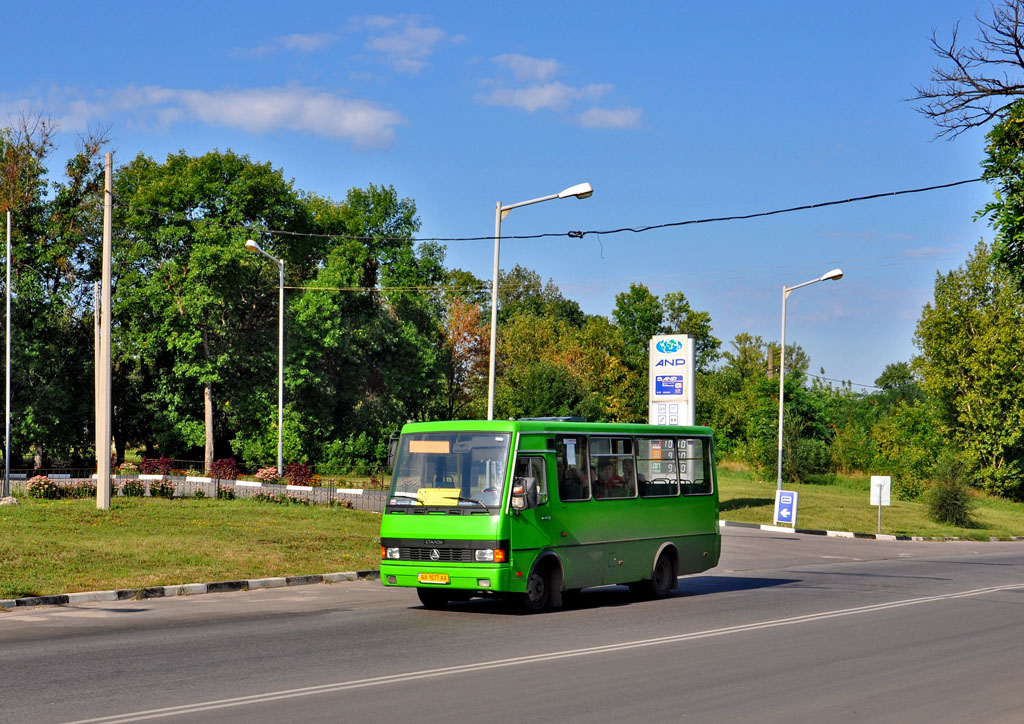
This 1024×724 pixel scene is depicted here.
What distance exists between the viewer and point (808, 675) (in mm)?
10781

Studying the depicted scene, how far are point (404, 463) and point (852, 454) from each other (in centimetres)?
6407

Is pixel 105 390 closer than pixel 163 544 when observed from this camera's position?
No

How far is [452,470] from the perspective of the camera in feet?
51.9

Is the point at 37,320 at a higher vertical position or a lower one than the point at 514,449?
higher

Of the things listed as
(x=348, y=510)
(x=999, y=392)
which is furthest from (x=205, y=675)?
(x=999, y=392)

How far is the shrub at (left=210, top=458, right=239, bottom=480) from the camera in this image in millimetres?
48312

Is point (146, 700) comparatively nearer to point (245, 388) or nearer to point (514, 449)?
point (514, 449)

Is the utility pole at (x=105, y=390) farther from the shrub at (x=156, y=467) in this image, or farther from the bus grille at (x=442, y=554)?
the shrub at (x=156, y=467)

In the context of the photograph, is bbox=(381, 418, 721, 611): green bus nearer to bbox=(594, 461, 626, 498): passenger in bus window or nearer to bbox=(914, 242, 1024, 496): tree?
bbox=(594, 461, 626, 498): passenger in bus window

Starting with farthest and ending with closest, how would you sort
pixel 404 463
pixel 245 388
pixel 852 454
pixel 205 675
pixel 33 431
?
pixel 852 454
pixel 245 388
pixel 33 431
pixel 404 463
pixel 205 675

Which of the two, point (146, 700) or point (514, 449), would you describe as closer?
point (146, 700)

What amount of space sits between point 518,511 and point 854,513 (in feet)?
115

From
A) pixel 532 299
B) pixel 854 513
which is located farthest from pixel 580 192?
pixel 532 299

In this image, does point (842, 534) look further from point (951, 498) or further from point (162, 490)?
point (162, 490)
